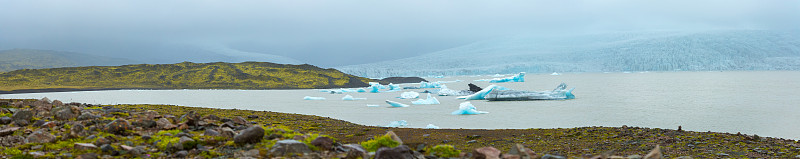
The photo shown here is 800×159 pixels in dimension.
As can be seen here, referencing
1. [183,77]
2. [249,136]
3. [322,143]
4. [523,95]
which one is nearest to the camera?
[322,143]

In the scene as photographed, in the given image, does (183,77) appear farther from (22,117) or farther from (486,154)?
(486,154)

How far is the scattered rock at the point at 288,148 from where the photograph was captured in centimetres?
823

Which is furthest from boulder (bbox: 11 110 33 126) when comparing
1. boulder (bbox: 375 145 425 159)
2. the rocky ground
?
boulder (bbox: 375 145 425 159)

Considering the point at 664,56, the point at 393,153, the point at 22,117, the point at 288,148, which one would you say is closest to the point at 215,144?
the point at 288,148

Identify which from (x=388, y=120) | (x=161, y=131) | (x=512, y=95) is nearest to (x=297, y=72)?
(x=512, y=95)

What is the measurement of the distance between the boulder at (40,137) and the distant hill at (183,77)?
99.4m

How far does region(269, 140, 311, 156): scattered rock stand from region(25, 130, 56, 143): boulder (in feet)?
14.3

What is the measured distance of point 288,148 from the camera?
8.27m

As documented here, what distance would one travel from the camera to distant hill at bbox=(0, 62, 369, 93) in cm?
10638

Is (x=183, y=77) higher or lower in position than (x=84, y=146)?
higher

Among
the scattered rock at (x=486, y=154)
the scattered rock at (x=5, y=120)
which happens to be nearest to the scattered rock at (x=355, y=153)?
the scattered rock at (x=486, y=154)

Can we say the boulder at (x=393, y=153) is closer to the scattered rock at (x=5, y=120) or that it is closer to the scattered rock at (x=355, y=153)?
the scattered rock at (x=355, y=153)

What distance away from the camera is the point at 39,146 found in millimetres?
9234

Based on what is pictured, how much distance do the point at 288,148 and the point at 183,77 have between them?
4581 inches
